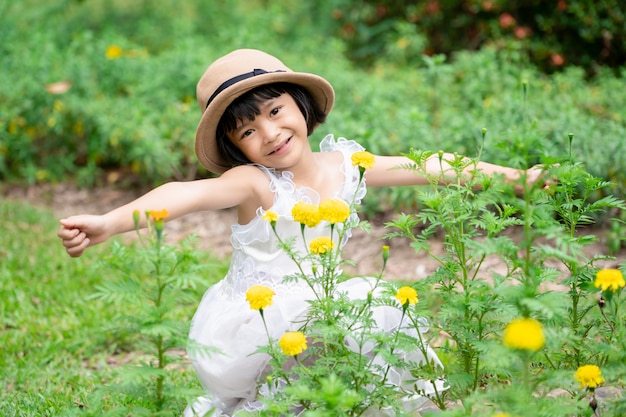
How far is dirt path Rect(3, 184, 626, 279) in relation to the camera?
369 cm

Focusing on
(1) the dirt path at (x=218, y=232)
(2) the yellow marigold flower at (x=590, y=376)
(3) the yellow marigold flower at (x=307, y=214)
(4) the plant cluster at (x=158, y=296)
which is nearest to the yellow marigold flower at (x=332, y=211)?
(3) the yellow marigold flower at (x=307, y=214)

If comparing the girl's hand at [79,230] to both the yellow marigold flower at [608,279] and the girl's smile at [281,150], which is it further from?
the yellow marigold flower at [608,279]

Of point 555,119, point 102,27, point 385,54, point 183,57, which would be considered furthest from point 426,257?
point 102,27

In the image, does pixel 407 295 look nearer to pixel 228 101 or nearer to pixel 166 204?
pixel 166 204

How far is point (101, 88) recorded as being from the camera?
210 inches

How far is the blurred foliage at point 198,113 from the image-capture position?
402cm

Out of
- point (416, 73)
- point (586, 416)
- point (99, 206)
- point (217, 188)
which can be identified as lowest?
point (99, 206)

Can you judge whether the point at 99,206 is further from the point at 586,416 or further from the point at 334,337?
the point at 586,416

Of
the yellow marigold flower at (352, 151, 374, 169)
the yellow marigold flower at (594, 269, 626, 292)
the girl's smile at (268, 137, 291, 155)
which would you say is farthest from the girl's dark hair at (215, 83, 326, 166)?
the yellow marigold flower at (594, 269, 626, 292)

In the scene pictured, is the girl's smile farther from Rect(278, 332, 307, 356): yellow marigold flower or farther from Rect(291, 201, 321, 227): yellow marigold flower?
Rect(278, 332, 307, 356): yellow marigold flower

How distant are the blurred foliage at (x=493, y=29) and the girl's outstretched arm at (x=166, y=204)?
11.7 ft

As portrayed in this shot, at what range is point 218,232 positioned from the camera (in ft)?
14.3

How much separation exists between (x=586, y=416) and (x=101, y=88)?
429 cm

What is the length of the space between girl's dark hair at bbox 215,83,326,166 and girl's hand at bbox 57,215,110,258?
1.96 feet
